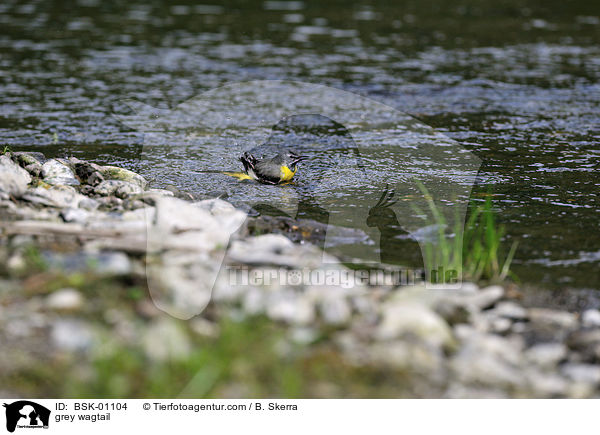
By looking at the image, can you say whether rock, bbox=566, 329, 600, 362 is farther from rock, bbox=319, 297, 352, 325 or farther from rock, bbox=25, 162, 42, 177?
rock, bbox=25, 162, 42, 177

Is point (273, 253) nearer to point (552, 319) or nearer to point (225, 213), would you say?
point (225, 213)

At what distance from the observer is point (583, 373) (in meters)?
3.59

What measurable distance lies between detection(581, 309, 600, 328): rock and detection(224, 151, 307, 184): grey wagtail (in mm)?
3146

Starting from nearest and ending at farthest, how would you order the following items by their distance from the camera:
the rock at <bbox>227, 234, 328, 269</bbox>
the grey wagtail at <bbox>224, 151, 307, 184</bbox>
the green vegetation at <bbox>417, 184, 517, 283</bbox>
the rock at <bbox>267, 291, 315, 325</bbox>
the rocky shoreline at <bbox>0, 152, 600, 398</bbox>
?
the rocky shoreline at <bbox>0, 152, 600, 398</bbox>
the rock at <bbox>267, 291, 315, 325</bbox>
the rock at <bbox>227, 234, 328, 269</bbox>
the green vegetation at <bbox>417, 184, 517, 283</bbox>
the grey wagtail at <bbox>224, 151, 307, 184</bbox>

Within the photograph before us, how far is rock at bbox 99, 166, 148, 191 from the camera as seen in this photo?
6289 millimetres

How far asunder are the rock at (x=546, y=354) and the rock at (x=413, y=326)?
43 cm

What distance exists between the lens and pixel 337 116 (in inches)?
370

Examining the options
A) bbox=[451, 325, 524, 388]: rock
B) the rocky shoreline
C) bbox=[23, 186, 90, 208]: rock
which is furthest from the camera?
bbox=[23, 186, 90, 208]: rock

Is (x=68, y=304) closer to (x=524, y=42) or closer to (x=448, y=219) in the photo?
(x=448, y=219)

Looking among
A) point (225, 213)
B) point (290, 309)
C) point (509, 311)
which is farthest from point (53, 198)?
point (509, 311)

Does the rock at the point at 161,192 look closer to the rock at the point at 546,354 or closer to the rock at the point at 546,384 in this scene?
the rock at the point at 546,354

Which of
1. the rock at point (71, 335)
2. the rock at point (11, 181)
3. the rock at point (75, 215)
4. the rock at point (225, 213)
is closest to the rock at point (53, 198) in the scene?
the rock at point (11, 181)

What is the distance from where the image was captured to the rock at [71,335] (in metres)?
3.48
